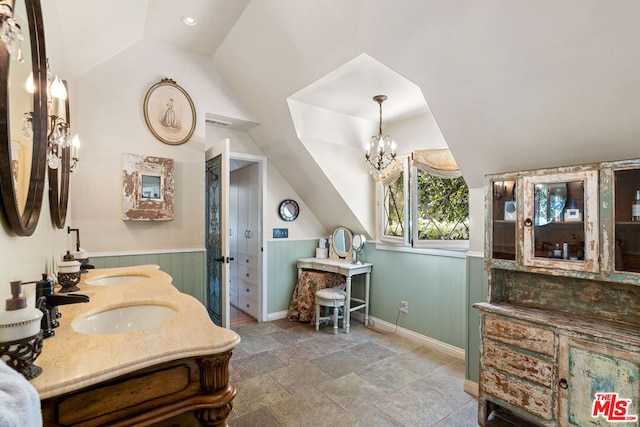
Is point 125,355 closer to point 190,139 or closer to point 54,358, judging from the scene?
point 54,358

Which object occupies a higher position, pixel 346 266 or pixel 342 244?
pixel 342 244

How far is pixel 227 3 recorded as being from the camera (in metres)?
2.44

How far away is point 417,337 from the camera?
11.3 ft

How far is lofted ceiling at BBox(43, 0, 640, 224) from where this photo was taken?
151cm

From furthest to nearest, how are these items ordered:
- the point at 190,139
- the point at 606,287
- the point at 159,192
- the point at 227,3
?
the point at 190,139 < the point at 159,192 < the point at 227,3 < the point at 606,287

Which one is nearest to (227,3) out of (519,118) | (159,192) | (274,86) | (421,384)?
(274,86)

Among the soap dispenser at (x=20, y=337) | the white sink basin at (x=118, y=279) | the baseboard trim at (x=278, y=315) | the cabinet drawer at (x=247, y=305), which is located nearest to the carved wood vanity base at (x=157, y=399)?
the soap dispenser at (x=20, y=337)

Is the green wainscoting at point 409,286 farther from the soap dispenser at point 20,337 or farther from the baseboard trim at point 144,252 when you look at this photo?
the soap dispenser at point 20,337

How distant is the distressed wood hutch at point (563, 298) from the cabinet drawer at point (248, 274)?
289 cm

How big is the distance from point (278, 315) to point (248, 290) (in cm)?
61

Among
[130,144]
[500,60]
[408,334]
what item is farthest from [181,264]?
[500,60]

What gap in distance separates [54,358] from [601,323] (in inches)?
97.5

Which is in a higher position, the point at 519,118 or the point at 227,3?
the point at 227,3

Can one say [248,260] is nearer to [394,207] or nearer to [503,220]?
[394,207]
